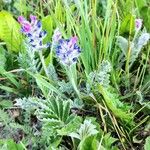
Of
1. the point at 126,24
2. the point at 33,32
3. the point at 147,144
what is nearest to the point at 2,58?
the point at 33,32

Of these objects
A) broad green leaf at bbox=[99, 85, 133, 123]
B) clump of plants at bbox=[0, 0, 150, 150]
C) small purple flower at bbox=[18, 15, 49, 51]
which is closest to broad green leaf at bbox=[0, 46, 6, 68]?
clump of plants at bbox=[0, 0, 150, 150]

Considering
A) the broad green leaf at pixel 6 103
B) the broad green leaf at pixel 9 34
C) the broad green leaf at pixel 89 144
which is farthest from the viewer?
the broad green leaf at pixel 9 34

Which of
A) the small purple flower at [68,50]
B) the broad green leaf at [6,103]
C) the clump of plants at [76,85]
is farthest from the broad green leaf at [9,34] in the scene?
the small purple flower at [68,50]

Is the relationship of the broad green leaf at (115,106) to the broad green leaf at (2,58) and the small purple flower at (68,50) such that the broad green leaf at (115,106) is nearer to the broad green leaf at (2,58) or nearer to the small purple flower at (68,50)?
the small purple flower at (68,50)

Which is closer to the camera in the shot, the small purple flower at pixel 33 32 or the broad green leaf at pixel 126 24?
the small purple flower at pixel 33 32

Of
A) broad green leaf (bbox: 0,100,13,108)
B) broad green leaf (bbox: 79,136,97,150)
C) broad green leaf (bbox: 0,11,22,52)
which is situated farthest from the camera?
broad green leaf (bbox: 0,11,22,52)

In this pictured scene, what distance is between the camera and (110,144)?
1.22m

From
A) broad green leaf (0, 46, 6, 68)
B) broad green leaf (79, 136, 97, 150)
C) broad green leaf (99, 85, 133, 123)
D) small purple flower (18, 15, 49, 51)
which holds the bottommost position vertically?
broad green leaf (79, 136, 97, 150)

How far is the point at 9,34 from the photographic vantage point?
153 centimetres

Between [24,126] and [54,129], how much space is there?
0.13 meters

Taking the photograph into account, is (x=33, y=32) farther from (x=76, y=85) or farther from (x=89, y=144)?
(x=89, y=144)

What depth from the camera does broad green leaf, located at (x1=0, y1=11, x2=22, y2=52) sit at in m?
1.52

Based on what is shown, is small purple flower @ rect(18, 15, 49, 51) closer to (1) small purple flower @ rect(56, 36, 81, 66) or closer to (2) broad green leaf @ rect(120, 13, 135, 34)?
(1) small purple flower @ rect(56, 36, 81, 66)

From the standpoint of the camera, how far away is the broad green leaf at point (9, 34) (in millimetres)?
1520
